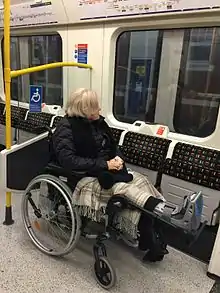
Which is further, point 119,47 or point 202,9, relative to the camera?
point 119,47

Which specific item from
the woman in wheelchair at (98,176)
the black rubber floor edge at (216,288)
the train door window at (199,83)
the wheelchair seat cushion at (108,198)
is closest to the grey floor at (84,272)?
the black rubber floor edge at (216,288)

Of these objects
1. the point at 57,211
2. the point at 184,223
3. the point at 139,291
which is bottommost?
the point at 139,291

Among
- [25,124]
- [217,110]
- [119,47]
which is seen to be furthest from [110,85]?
[25,124]

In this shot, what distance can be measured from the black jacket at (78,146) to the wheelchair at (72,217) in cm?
8

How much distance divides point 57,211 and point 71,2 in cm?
189

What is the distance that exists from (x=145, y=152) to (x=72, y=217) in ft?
3.03

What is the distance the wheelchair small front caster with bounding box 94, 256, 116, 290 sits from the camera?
62.7 inches

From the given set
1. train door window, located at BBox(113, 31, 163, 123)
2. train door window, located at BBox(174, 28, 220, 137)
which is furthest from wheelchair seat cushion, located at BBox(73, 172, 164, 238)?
train door window, located at BBox(113, 31, 163, 123)

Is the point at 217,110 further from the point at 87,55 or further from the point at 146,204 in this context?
the point at 87,55

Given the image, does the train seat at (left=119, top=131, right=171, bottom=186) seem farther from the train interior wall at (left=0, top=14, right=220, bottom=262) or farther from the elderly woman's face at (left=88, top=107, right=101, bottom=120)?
the elderly woman's face at (left=88, top=107, right=101, bottom=120)

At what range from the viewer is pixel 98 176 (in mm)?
1619

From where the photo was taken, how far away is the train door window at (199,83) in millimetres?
2084

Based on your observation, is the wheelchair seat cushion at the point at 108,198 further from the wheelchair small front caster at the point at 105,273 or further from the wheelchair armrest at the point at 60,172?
the wheelchair small front caster at the point at 105,273

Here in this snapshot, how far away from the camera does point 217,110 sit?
6.98 ft
